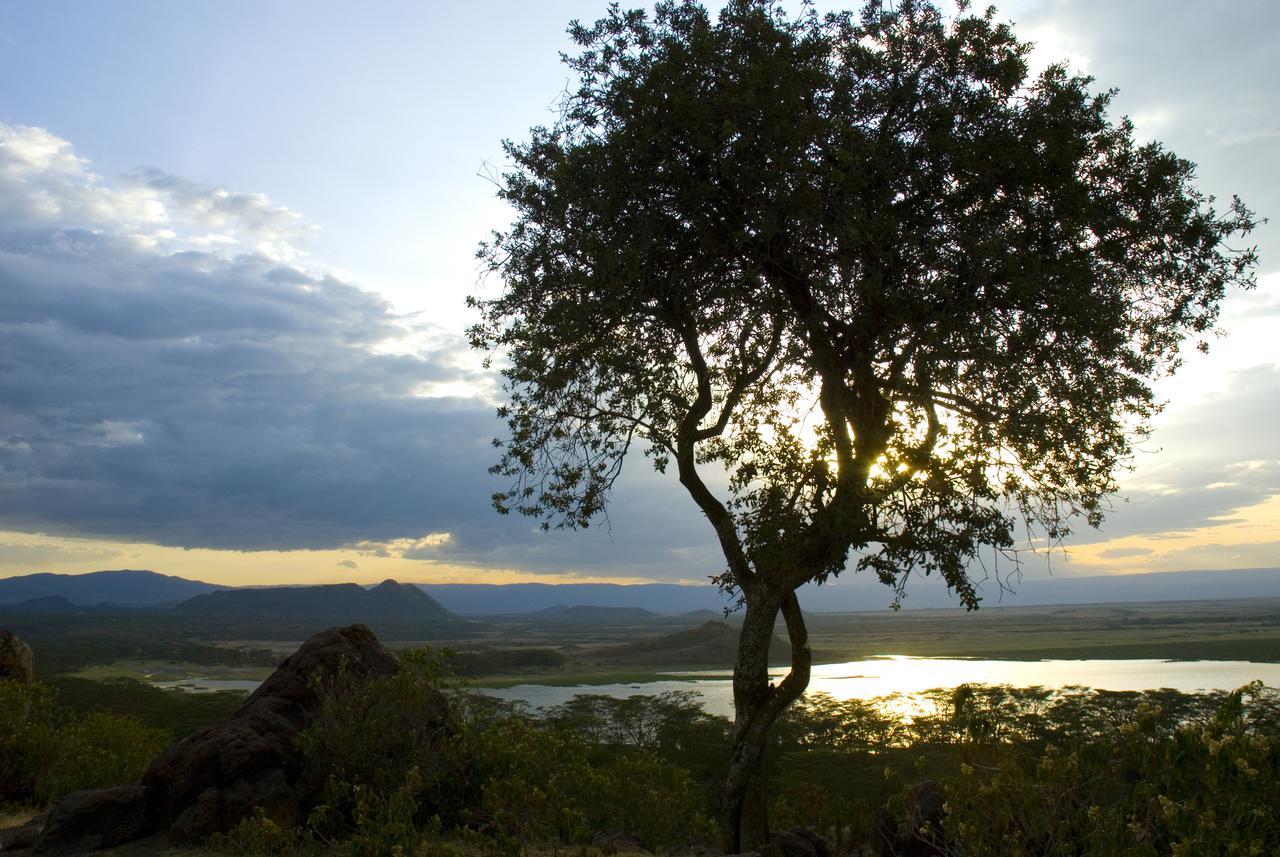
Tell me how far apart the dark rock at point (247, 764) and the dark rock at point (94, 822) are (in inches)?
10.3

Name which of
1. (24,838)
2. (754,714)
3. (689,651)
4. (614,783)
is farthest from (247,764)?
(689,651)

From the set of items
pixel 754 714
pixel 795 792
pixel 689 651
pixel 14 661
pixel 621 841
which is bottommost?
pixel 689 651

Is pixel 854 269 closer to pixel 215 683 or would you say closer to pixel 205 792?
pixel 205 792

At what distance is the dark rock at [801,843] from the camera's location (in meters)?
13.7

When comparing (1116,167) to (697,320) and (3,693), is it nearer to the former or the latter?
(697,320)

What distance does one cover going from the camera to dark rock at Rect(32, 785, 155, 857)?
39.5 ft

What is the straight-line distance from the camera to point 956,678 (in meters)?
87.1

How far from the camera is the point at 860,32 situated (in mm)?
14648

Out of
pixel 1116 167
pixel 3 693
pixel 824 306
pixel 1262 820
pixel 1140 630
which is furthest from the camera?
pixel 1140 630

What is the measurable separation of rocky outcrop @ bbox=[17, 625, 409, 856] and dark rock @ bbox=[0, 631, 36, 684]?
12.9 metres

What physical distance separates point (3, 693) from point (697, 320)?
16.6 meters

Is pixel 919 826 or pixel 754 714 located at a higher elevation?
pixel 754 714

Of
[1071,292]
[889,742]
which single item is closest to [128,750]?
[1071,292]

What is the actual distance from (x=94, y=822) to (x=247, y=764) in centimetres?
206
